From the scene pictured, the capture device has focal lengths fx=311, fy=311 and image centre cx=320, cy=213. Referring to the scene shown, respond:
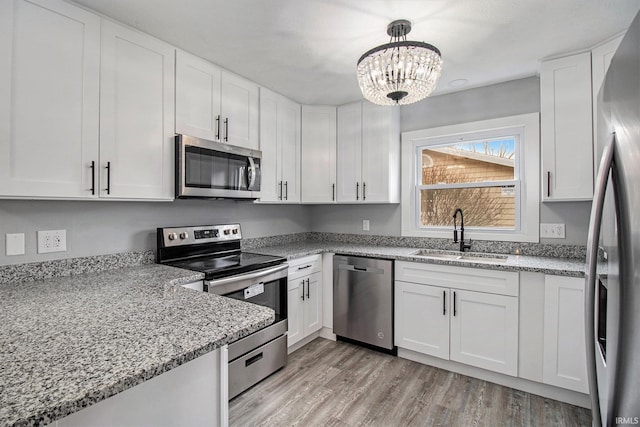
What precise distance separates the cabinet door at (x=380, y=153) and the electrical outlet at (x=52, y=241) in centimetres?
236

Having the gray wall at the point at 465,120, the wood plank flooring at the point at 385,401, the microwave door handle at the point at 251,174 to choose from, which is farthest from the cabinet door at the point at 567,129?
the microwave door handle at the point at 251,174

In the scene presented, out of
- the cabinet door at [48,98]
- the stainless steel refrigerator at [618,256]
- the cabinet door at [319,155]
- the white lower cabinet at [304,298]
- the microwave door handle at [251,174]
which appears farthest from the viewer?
the cabinet door at [319,155]

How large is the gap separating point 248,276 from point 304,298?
0.80 meters

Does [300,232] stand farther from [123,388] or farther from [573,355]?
[123,388]

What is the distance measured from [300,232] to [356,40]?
2.21 m

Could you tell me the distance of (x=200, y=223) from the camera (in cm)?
260

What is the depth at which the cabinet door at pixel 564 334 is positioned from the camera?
1.96 meters

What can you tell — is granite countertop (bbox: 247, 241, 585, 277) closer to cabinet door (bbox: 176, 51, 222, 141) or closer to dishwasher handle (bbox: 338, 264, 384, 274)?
dishwasher handle (bbox: 338, 264, 384, 274)

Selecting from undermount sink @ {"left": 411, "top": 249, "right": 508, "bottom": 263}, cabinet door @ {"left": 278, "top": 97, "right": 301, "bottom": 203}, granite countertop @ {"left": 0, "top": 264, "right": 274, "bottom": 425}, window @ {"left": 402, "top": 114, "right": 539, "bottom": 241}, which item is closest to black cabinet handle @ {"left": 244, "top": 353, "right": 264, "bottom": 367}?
granite countertop @ {"left": 0, "top": 264, "right": 274, "bottom": 425}

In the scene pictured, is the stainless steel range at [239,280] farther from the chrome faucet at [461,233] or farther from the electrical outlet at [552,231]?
the electrical outlet at [552,231]

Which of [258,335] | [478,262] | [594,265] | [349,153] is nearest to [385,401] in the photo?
[258,335]

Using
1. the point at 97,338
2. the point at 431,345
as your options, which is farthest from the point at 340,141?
the point at 97,338

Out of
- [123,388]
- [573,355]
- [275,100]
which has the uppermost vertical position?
[275,100]

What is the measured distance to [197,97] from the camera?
2.22 metres
